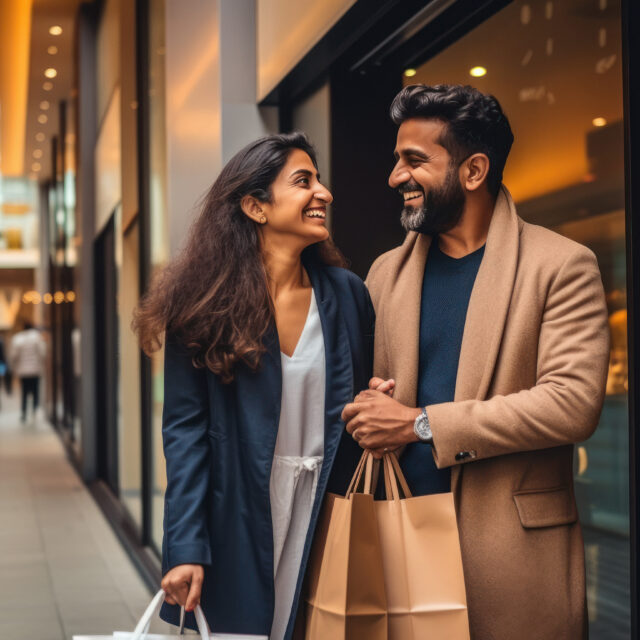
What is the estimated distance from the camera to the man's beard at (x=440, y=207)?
198cm

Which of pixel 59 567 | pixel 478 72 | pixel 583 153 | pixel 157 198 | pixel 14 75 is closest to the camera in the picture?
pixel 478 72

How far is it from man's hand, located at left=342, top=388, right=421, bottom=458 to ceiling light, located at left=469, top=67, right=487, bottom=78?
1.89 meters

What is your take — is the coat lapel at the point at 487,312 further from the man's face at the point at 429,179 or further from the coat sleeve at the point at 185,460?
the coat sleeve at the point at 185,460

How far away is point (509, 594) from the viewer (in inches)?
72.6

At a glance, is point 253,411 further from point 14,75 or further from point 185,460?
point 14,75

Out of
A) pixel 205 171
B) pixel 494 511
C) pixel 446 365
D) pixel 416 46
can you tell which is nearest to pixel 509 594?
pixel 494 511

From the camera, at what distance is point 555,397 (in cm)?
172

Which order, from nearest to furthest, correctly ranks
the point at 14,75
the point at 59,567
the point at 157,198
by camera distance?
the point at 157,198 < the point at 59,567 < the point at 14,75

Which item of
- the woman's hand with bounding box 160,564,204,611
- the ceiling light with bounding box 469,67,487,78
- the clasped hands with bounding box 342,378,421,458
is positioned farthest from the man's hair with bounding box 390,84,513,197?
the ceiling light with bounding box 469,67,487,78

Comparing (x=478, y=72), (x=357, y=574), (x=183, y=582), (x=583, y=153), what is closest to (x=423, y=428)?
(x=357, y=574)

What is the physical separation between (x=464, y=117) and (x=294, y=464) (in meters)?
0.84

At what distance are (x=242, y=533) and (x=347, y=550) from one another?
383 mm

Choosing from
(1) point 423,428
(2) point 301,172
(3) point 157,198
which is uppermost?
(3) point 157,198

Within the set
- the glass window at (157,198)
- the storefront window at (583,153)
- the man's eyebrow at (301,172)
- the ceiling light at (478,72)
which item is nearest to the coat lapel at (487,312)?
the man's eyebrow at (301,172)
